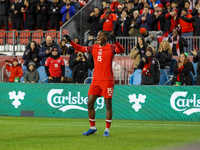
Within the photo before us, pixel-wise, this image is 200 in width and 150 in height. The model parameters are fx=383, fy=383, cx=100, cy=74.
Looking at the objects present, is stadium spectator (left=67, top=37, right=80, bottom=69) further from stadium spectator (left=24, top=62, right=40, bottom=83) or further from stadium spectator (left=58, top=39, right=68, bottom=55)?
stadium spectator (left=24, top=62, right=40, bottom=83)

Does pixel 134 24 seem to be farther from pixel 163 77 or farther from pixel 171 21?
pixel 163 77

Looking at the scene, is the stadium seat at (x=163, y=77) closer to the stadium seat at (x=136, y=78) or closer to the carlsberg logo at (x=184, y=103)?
the stadium seat at (x=136, y=78)

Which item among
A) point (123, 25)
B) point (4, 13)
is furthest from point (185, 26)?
point (4, 13)

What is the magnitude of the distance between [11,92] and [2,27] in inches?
395

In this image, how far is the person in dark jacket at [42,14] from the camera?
22484 mm

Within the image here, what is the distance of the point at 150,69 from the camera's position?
1518 centimetres

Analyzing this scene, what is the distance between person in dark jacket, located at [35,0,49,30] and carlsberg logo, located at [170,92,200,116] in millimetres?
11239

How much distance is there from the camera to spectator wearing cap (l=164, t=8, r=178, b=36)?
18828 millimetres

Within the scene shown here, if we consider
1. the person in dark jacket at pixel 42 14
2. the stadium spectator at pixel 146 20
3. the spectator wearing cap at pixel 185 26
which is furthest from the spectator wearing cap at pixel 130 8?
the person in dark jacket at pixel 42 14

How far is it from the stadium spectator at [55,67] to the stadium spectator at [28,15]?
23.2 feet

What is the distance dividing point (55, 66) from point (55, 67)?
1.8 inches

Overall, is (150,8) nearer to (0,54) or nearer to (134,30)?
(134,30)

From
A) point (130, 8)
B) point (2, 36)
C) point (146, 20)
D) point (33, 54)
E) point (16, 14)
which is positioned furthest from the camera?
point (16, 14)

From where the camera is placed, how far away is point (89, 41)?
18594 mm
